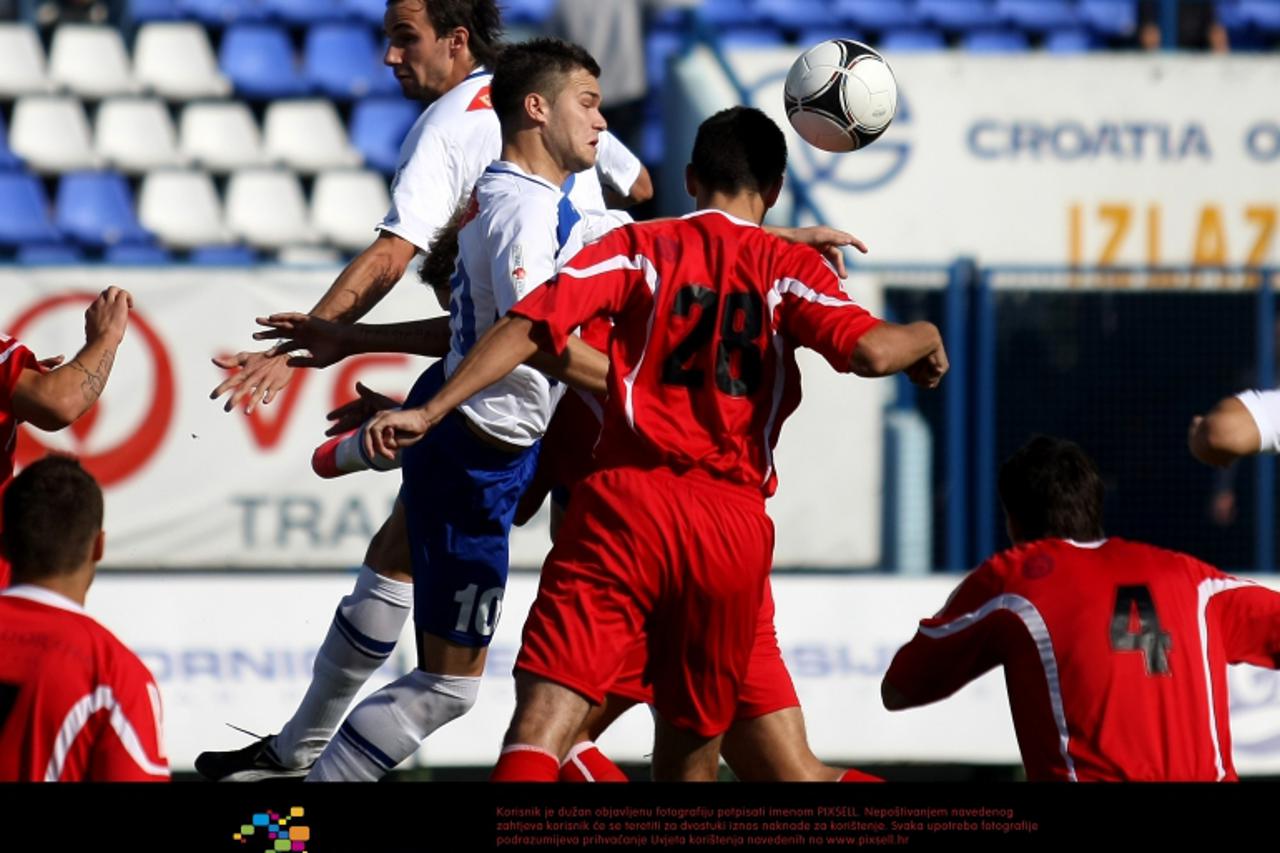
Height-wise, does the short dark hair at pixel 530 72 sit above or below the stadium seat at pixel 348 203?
below

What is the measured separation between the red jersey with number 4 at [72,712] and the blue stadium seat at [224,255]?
798cm

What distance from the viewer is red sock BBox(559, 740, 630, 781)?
5281 mm

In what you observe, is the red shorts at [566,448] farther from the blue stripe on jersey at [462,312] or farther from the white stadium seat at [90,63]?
the white stadium seat at [90,63]

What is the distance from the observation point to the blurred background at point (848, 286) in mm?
9914

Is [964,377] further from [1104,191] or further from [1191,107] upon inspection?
[1191,107]

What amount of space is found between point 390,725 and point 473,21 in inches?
92.2

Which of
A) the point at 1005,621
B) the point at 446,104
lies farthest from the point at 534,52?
the point at 1005,621

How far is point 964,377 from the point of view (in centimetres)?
1073

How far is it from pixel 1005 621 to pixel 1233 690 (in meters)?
5.73

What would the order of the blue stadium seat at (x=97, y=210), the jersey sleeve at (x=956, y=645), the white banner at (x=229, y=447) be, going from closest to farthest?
the jersey sleeve at (x=956, y=645)
the white banner at (x=229, y=447)
the blue stadium seat at (x=97, y=210)

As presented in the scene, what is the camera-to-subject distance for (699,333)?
4.91 meters

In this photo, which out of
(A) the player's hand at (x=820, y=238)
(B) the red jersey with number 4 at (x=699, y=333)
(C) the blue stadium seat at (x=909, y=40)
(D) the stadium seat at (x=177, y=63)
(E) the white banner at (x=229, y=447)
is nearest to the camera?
(B) the red jersey with number 4 at (x=699, y=333)

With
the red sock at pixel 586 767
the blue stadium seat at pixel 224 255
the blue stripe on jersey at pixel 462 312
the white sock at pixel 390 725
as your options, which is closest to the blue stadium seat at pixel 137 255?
the blue stadium seat at pixel 224 255

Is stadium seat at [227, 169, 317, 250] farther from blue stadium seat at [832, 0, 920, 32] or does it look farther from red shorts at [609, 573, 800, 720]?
red shorts at [609, 573, 800, 720]
